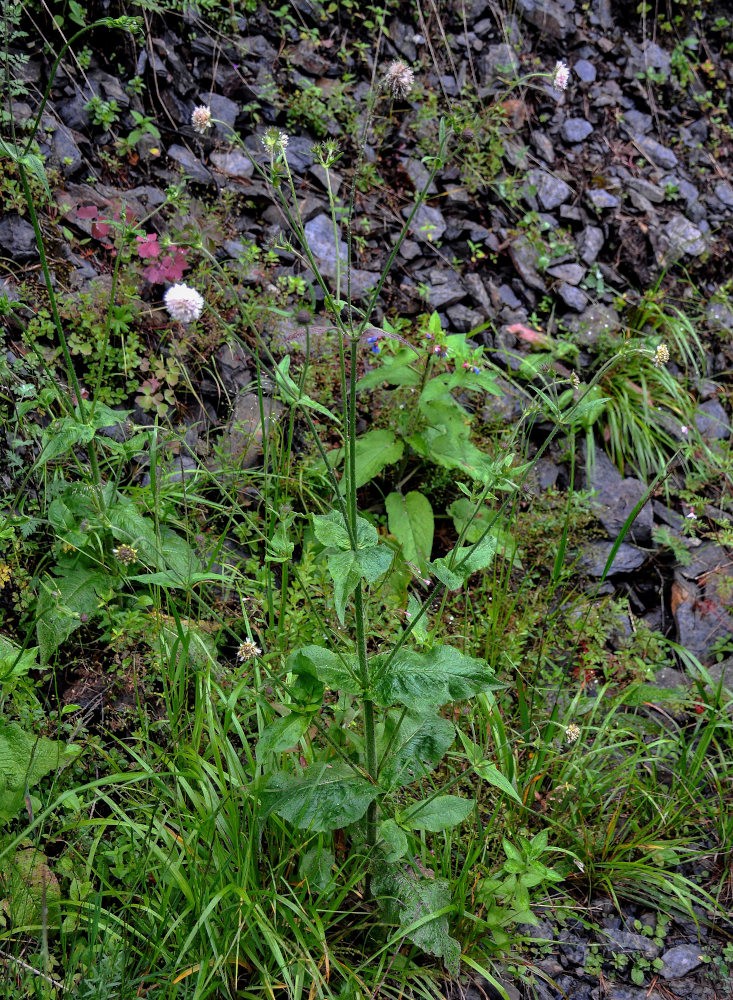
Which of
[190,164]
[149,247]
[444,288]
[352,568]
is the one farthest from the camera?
[444,288]

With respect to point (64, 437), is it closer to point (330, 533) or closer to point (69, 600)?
point (69, 600)

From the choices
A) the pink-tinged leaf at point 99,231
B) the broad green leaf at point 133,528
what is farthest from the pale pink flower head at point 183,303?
the pink-tinged leaf at point 99,231

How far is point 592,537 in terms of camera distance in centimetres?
329

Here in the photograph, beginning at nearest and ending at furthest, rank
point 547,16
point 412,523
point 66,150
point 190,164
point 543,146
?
point 412,523 → point 66,150 → point 190,164 → point 543,146 → point 547,16

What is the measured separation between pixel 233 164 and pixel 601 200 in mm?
2253

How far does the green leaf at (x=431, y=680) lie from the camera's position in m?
1.44

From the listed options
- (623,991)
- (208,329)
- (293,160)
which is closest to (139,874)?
(623,991)

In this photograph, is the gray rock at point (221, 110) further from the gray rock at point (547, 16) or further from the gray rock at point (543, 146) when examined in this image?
the gray rock at point (547, 16)

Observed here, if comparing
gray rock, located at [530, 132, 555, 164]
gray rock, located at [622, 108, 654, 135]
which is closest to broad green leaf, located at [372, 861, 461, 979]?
gray rock, located at [530, 132, 555, 164]

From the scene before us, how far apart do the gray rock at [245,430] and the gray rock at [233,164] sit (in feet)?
4.32

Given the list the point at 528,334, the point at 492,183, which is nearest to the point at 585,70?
the point at 492,183

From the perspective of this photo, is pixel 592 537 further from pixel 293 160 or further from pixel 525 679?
pixel 293 160

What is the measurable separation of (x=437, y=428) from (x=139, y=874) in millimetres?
1906

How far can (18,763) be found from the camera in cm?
173
